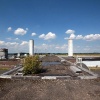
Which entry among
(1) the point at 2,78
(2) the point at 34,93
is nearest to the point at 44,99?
(2) the point at 34,93

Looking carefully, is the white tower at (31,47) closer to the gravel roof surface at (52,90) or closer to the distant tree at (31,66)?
the distant tree at (31,66)

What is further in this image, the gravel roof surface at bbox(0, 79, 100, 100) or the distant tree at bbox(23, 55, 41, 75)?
the distant tree at bbox(23, 55, 41, 75)

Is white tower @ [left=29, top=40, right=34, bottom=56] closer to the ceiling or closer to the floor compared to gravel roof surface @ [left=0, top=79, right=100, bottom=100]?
closer to the ceiling

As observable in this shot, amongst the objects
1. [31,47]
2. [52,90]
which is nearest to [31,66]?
[52,90]

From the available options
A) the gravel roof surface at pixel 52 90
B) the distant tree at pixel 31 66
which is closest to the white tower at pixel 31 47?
the distant tree at pixel 31 66

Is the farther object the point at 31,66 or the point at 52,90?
the point at 31,66

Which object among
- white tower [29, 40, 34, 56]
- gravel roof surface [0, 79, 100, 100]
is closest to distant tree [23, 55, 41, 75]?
gravel roof surface [0, 79, 100, 100]

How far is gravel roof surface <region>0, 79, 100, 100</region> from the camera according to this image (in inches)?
467

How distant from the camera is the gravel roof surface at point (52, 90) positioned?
1185cm

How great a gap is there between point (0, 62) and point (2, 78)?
122 ft

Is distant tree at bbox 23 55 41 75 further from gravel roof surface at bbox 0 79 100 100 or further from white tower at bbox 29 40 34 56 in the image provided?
white tower at bbox 29 40 34 56

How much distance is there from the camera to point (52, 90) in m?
13.4

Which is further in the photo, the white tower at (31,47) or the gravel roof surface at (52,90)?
the white tower at (31,47)

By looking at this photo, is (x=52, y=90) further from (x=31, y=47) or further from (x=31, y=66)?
(x=31, y=47)
